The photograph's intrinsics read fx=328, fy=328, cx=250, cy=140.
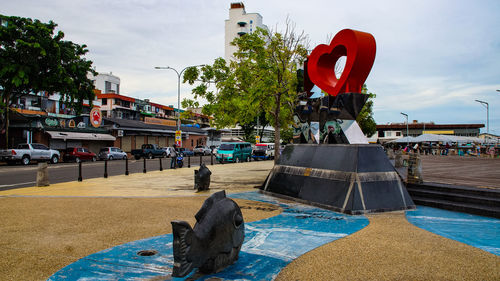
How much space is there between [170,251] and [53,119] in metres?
34.4

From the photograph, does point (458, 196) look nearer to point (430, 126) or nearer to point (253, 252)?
point (253, 252)

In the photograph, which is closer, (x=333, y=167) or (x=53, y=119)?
(x=333, y=167)

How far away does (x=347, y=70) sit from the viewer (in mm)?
9617

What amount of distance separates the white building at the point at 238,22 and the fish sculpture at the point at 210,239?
96093mm

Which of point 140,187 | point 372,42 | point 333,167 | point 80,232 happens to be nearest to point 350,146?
point 333,167

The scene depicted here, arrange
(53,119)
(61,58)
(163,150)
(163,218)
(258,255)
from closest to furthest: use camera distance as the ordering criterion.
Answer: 1. (258,255)
2. (163,218)
3. (61,58)
4. (53,119)
5. (163,150)

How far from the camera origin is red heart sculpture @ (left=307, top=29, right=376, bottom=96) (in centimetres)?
938

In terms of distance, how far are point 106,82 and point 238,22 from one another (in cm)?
4725

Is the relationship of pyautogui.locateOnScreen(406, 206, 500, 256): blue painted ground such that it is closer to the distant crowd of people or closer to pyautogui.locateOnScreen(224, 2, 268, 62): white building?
the distant crowd of people

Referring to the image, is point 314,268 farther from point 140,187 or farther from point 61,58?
point 61,58

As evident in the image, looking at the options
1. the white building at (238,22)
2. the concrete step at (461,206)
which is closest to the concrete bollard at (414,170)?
the concrete step at (461,206)

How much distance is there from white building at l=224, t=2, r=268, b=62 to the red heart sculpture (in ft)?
291

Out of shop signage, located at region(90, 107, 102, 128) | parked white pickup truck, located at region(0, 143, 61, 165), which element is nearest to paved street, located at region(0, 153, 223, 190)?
parked white pickup truck, located at region(0, 143, 61, 165)

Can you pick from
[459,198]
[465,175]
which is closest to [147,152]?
[465,175]
